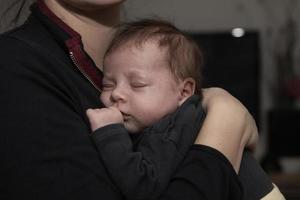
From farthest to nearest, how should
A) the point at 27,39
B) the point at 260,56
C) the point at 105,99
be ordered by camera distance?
1. the point at 260,56
2. the point at 105,99
3. the point at 27,39

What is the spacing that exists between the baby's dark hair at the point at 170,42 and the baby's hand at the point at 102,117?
0.51 ft

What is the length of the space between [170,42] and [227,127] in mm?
217

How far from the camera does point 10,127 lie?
919mm

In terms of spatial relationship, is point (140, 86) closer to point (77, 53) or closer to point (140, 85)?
point (140, 85)

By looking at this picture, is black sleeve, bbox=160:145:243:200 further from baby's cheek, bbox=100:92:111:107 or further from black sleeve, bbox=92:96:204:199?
baby's cheek, bbox=100:92:111:107

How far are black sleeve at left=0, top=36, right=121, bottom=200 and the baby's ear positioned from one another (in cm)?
27

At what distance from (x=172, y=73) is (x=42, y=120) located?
323 mm

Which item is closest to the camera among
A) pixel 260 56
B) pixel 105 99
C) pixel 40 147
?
pixel 40 147

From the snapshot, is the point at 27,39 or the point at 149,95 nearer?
the point at 27,39

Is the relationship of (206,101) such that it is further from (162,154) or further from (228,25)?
(228,25)

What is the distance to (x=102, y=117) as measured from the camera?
3.38ft

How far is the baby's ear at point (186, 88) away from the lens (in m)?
1.18

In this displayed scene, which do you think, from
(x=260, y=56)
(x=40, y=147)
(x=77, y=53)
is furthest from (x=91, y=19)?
(x=260, y=56)

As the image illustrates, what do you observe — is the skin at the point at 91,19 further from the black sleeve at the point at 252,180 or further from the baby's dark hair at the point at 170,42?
the black sleeve at the point at 252,180
